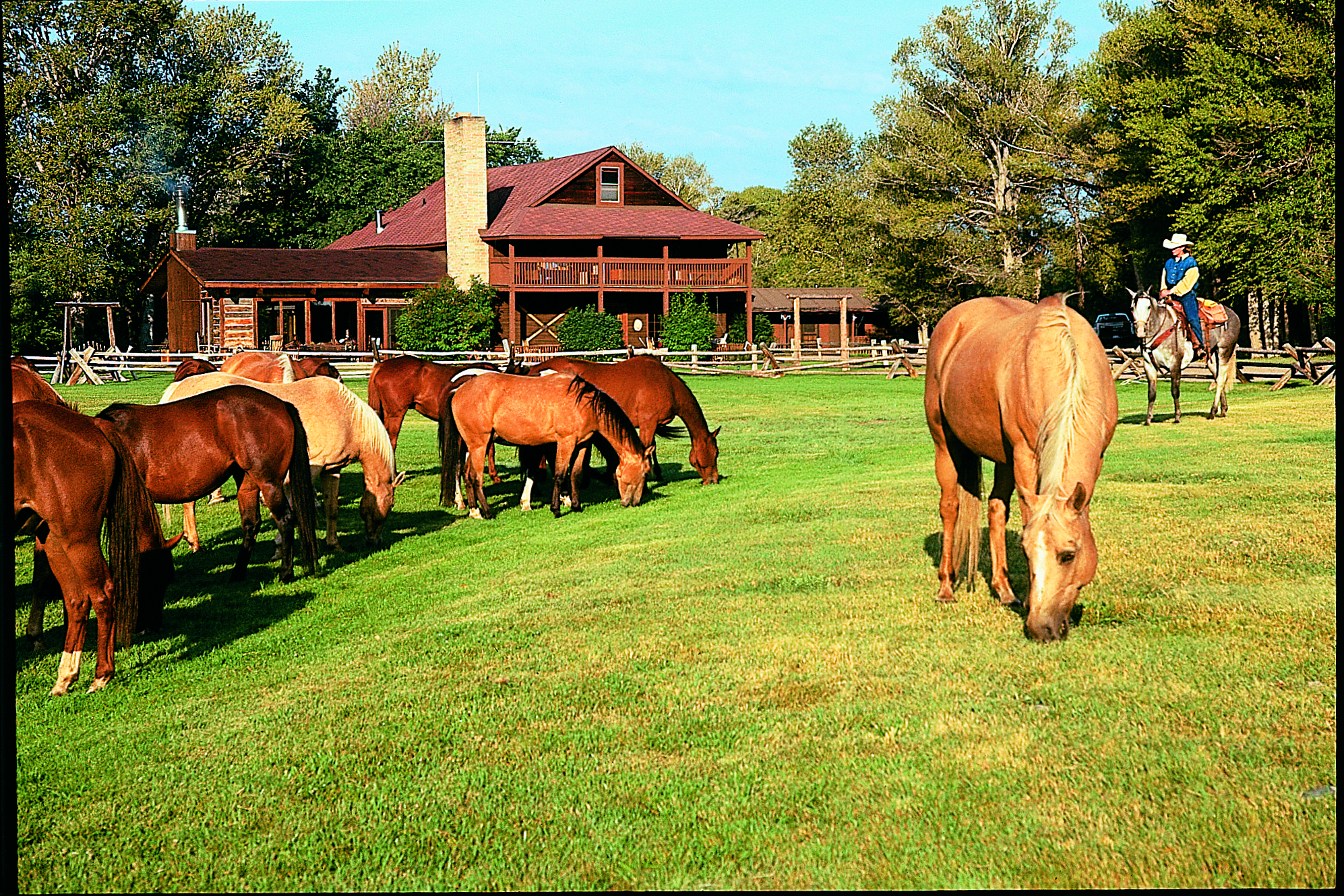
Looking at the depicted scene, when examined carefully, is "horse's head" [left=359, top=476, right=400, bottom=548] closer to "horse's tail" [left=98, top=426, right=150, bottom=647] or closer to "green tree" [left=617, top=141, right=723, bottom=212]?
"horse's tail" [left=98, top=426, right=150, bottom=647]

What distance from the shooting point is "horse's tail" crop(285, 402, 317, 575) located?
10156 mm

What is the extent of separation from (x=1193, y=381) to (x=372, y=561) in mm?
25548

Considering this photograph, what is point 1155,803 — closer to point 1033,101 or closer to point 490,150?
point 1033,101

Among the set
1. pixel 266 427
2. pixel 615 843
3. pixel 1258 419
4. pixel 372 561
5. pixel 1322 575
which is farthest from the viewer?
pixel 1258 419

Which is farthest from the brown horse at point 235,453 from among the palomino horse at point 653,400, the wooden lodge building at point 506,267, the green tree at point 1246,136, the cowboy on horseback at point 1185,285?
the wooden lodge building at point 506,267

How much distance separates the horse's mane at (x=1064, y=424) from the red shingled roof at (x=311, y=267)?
44.4 meters

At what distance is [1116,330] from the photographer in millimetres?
53156

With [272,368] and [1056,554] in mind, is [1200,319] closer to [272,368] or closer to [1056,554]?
[272,368]

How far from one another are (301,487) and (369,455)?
1.77 meters

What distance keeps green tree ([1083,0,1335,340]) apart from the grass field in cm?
3110

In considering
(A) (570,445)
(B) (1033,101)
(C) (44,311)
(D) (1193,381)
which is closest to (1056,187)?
(B) (1033,101)

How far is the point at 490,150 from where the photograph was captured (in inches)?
2793

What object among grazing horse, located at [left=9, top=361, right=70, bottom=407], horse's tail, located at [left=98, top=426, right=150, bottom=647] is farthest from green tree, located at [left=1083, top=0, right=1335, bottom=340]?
horse's tail, located at [left=98, top=426, right=150, bottom=647]

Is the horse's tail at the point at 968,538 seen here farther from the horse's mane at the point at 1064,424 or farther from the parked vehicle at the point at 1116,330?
the parked vehicle at the point at 1116,330
